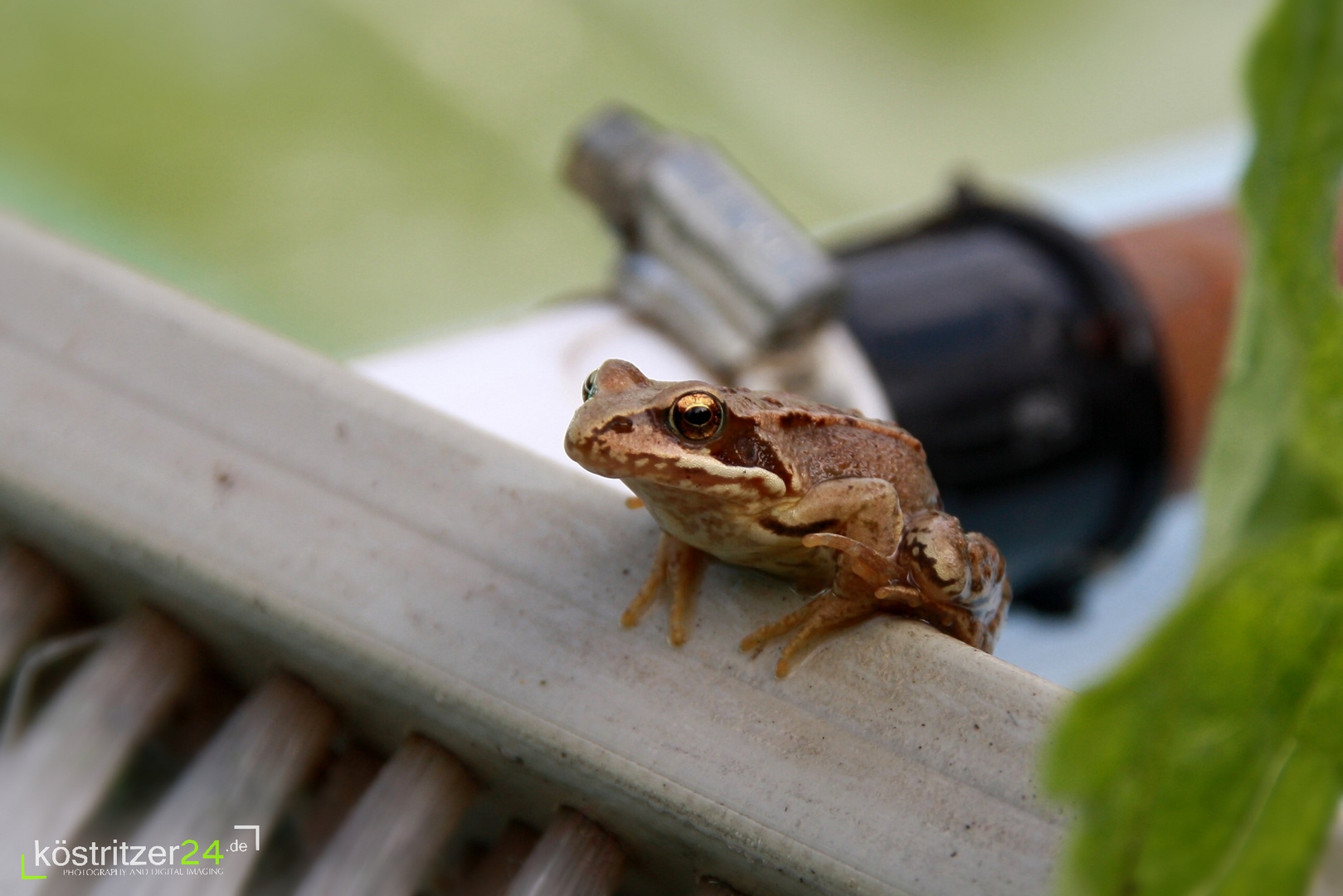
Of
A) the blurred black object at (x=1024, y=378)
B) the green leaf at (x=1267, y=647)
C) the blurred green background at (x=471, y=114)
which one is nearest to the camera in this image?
the green leaf at (x=1267, y=647)

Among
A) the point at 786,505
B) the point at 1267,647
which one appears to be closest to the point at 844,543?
the point at 786,505

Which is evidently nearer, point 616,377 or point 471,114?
point 616,377

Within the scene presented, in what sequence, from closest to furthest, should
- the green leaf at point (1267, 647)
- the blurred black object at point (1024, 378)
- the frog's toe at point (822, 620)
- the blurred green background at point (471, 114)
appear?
the green leaf at point (1267, 647) → the frog's toe at point (822, 620) → the blurred black object at point (1024, 378) → the blurred green background at point (471, 114)

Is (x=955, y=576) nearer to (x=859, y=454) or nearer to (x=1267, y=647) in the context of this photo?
(x=859, y=454)

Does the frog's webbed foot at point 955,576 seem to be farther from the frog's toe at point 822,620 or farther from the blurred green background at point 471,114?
the blurred green background at point 471,114

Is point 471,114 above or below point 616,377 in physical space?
below

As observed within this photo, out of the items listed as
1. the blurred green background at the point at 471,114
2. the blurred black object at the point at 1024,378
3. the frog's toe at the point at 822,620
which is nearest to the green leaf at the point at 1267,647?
the frog's toe at the point at 822,620
